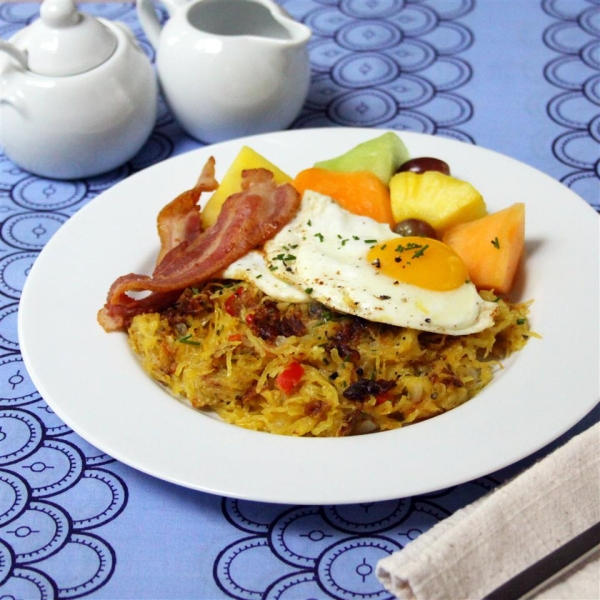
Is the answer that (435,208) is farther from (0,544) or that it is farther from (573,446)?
(0,544)

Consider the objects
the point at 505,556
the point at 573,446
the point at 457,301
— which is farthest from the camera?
the point at 457,301

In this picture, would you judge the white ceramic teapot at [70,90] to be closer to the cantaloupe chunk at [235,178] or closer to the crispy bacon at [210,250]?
the cantaloupe chunk at [235,178]

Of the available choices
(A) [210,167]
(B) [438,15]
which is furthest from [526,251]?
(B) [438,15]

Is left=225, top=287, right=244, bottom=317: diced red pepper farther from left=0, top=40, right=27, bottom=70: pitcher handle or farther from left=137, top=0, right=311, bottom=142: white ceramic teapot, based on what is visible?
left=0, top=40, right=27, bottom=70: pitcher handle

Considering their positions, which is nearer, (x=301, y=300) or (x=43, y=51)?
(x=301, y=300)

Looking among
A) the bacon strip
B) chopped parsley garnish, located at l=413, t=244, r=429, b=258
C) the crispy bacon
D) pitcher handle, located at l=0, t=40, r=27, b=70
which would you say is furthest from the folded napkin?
pitcher handle, located at l=0, t=40, r=27, b=70

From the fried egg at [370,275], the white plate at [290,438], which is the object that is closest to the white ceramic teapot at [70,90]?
the white plate at [290,438]
